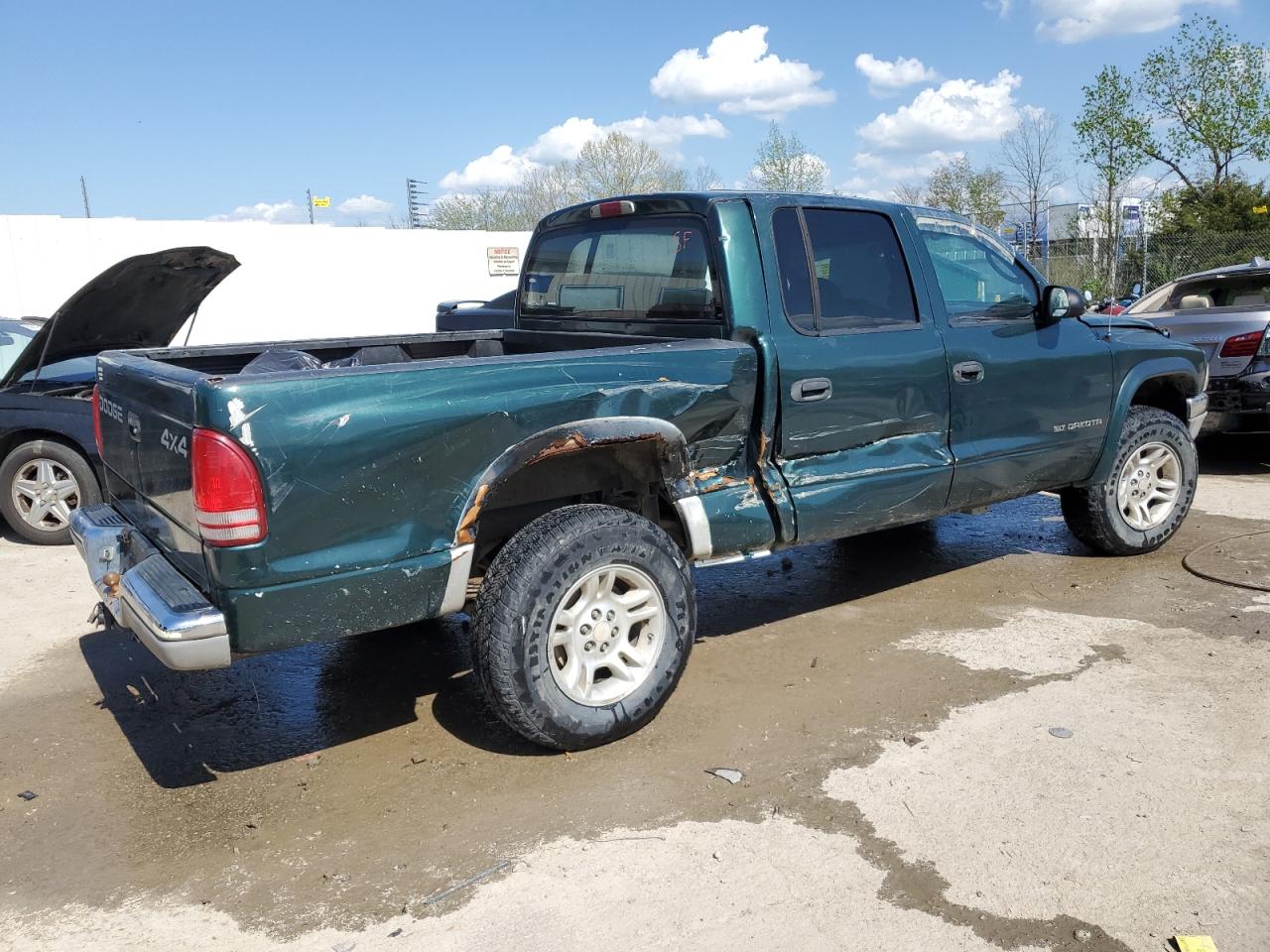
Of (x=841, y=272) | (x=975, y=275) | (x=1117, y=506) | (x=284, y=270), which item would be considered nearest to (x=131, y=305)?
(x=841, y=272)

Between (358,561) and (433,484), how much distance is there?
0.34 m

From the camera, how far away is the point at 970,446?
4.85 metres

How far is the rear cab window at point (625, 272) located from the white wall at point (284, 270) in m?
14.8

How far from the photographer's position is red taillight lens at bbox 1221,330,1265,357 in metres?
7.94

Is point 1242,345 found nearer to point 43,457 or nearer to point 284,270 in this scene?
point 43,457

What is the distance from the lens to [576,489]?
3.94 m

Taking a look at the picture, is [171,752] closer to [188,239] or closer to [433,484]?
[433,484]

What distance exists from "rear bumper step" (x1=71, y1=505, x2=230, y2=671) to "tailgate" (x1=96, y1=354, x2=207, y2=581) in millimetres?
62

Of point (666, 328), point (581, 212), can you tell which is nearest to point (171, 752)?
point (666, 328)

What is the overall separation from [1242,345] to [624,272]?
5.86m

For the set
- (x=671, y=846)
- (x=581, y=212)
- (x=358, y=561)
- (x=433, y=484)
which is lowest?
(x=671, y=846)

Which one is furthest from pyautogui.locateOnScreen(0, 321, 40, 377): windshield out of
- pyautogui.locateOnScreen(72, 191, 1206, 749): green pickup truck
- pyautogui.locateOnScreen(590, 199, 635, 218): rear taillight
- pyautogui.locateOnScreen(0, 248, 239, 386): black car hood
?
pyautogui.locateOnScreen(590, 199, 635, 218): rear taillight

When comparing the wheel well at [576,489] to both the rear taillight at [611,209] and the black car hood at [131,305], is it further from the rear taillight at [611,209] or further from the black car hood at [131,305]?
the black car hood at [131,305]

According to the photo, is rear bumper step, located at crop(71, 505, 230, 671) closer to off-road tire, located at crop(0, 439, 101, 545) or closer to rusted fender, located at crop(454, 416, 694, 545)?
rusted fender, located at crop(454, 416, 694, 545)
